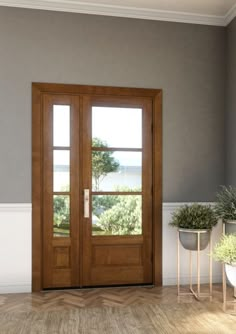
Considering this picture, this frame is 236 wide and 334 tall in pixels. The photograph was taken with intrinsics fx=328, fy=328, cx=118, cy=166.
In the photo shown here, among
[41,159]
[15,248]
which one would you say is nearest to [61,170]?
[41,159]

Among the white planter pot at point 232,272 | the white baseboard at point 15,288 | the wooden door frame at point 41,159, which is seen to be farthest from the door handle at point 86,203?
the white planter pot at point 232,272

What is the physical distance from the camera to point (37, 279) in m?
3.55

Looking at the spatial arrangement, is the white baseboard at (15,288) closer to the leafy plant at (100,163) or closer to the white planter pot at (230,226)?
the leafy plant at (100,163)

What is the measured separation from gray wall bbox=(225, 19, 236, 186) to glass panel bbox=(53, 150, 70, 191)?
73.9 inches

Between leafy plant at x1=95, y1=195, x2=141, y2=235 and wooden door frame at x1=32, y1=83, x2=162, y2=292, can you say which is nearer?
wooden door frame at x1=32, y1=83, x2=162, y2=292

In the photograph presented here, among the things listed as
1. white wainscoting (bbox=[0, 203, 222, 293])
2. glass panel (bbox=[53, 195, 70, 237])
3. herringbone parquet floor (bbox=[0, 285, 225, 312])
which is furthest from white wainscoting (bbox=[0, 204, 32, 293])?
glass panel (bbox=[53, 195, 70, 237])

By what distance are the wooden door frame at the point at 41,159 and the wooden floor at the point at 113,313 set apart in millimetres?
330

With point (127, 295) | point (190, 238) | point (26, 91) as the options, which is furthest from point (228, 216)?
point (26, 91)

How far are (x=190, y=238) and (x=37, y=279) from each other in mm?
1699

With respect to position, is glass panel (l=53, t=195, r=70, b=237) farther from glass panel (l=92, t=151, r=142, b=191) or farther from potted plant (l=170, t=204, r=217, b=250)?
potted plant (l=170, t=204, r=217, b=250)

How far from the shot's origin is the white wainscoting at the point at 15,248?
3510 mm

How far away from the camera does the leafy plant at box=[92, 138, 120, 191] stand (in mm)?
3723

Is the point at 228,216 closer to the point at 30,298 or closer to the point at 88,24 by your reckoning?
the point at 30,298

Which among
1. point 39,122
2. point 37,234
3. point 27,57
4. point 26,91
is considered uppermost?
point 27,57
